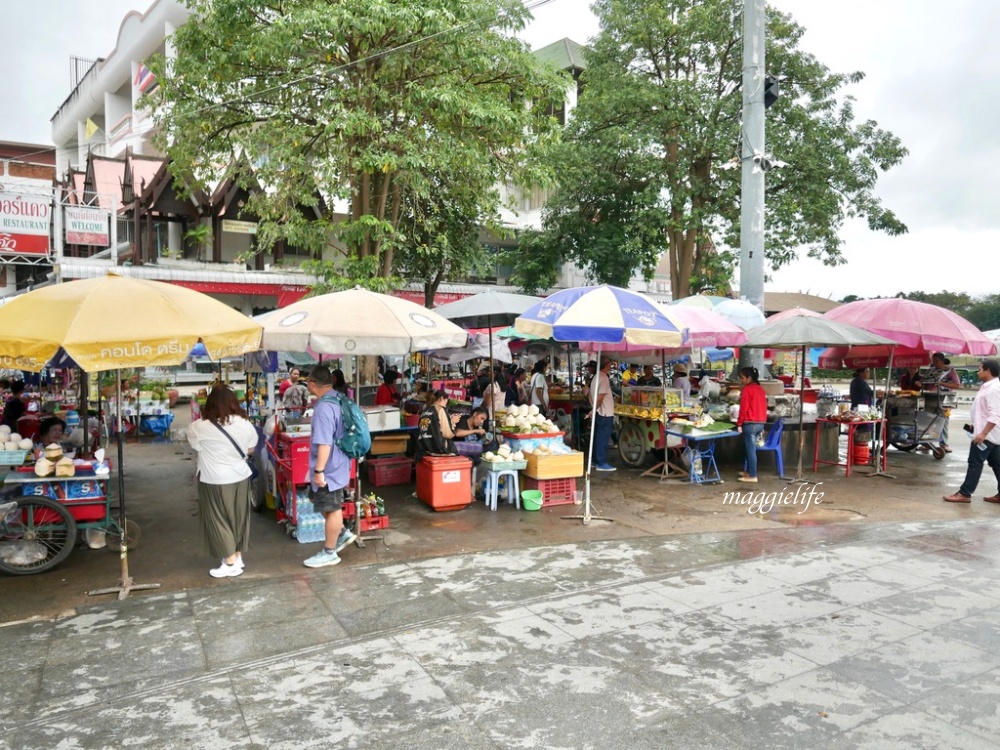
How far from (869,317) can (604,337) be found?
6.27m

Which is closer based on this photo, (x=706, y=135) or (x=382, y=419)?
(x=382, y=419)

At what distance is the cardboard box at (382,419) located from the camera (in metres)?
9.17

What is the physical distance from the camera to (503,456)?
8539 millimetres

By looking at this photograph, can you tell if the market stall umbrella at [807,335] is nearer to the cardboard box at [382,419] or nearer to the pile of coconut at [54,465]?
the cardboard box at [382,419]

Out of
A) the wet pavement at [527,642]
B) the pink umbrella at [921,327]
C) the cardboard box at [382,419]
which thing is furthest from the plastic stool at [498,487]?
the pink umbrella at [921,327]

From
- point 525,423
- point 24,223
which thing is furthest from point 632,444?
point 24,223

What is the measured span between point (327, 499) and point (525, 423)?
354cm

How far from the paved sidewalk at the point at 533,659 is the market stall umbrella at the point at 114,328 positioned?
1335 mm

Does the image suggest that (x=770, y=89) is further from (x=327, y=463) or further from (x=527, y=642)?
(x=527, y=642)

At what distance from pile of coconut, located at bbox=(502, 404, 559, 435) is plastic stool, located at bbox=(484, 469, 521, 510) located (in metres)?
0.67

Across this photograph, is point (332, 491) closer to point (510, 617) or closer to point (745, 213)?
point (510, 617)

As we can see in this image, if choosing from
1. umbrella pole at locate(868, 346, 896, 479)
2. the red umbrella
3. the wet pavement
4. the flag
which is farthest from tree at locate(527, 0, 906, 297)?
the flag

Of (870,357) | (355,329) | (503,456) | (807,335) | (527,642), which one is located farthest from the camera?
(870,357)

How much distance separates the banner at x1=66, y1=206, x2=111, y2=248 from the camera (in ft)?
56.9
